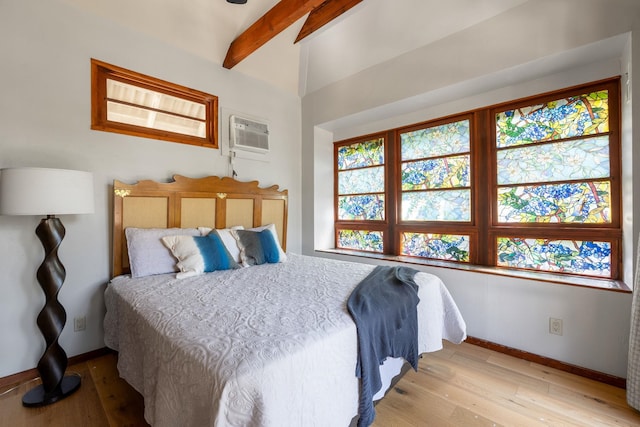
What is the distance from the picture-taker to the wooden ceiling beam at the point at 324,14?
2.34 metres

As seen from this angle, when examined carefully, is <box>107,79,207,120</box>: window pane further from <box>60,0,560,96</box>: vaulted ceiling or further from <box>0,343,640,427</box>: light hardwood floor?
<box>0,343,640,427</box>: light hardwood floor

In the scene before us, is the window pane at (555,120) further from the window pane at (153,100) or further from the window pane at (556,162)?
the window pane at (153,100)

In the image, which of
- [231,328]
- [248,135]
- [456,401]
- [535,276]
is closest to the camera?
[231,328]

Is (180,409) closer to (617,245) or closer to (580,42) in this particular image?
(617,245)

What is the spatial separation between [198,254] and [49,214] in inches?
36.1

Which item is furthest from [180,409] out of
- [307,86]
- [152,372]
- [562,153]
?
[307,86]

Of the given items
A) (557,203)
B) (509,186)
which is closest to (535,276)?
(557,203)

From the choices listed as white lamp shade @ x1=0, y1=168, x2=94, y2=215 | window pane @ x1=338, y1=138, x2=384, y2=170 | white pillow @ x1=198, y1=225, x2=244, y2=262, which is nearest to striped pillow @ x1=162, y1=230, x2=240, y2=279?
white pillow @ x1=198, y1=225, x2=244, y2=262

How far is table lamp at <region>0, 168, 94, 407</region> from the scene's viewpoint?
1.53 meters

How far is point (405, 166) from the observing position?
10.4 feet

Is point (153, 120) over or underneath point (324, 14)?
underneath

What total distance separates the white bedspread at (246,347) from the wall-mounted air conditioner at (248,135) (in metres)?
1.68

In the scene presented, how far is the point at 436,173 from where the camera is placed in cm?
292

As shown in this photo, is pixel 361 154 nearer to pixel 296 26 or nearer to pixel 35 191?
pixel 296 26
